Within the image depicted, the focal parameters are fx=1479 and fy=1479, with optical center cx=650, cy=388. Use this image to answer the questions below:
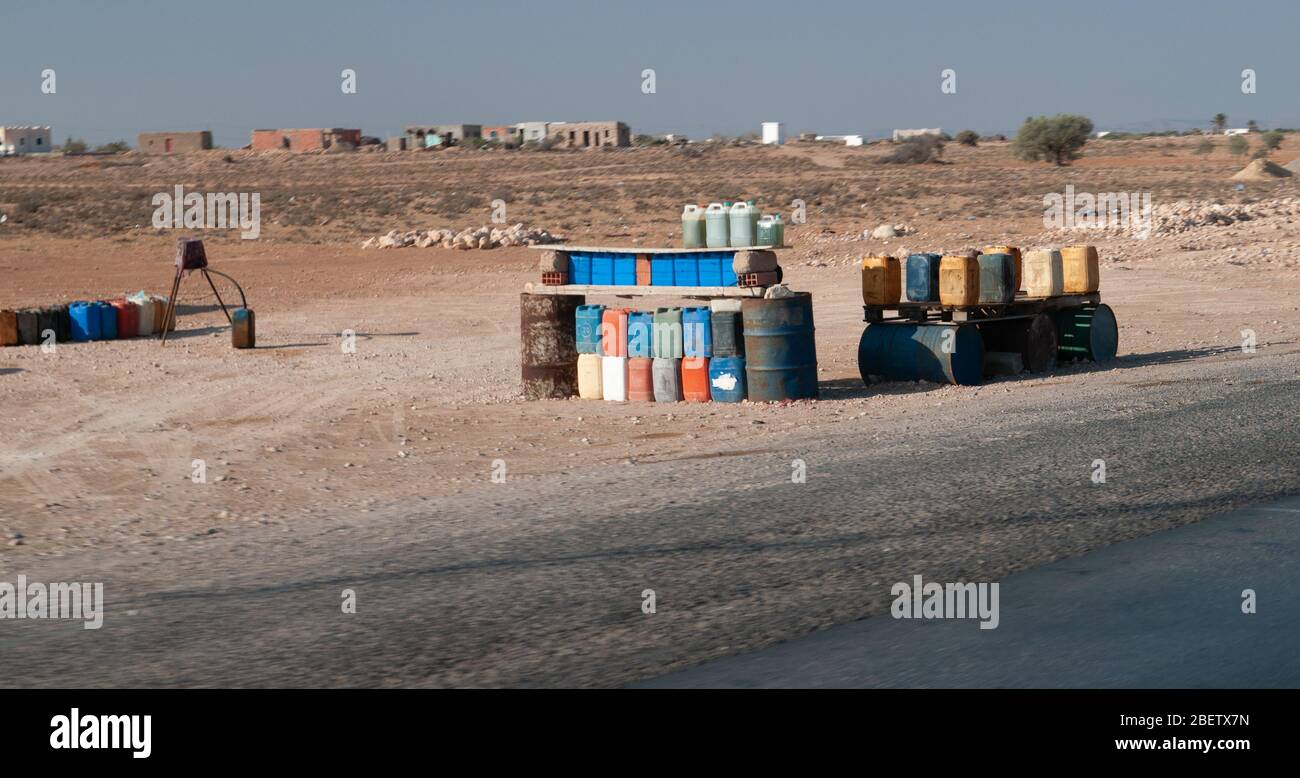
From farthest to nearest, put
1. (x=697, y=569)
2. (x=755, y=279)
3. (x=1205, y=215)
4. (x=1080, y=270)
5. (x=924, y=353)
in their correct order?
(x=1205, y=215) < (x=1080, y=270) < (x=924, y=353) < (x=755, y=279) < (x=697, y=569)

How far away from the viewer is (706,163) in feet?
279

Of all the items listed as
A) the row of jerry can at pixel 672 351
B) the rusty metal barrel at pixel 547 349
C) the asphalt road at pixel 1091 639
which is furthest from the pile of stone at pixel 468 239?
the asphalt road at pixel 1091 639

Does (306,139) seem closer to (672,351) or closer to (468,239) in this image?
(468,239)

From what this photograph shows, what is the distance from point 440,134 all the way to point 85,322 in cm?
11853

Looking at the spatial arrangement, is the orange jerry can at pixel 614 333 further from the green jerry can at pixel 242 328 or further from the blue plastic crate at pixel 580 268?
the green jerry can at pixel 242 328

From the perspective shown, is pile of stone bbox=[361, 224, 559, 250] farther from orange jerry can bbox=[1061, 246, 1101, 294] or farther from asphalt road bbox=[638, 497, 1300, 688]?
asphalt road bbox=[638, 497, 1300, 688]

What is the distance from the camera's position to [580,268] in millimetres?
15594

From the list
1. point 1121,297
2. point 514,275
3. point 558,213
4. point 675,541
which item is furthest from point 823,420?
point 558,213

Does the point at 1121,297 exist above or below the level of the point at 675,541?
above

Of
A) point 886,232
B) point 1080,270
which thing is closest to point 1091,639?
point 1080,270

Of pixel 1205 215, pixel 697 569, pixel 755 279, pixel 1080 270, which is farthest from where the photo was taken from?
pixel 1205 215

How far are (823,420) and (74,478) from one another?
6.52 meters

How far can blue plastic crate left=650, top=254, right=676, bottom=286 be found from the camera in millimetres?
14922
